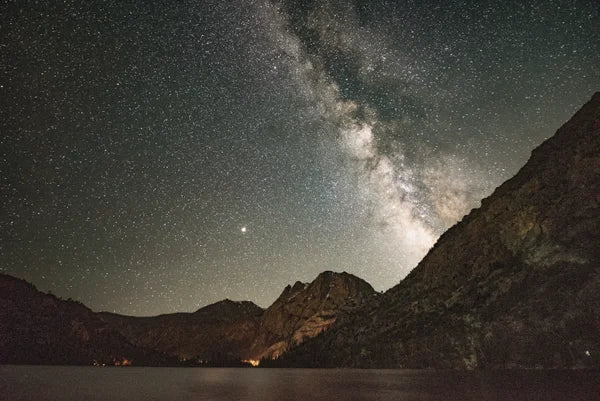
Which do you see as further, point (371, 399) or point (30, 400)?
point (371, 399)

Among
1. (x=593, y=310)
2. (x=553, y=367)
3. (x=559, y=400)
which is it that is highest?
(x=593, y=310)

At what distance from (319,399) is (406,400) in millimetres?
8986

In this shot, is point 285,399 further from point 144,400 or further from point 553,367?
point 553,367

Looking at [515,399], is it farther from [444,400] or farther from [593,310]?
[593,310]

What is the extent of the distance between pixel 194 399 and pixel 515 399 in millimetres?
34066

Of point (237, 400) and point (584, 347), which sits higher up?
point (584, 347)

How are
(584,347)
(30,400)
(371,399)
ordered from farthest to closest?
(584,347) → (371,399) → (30,400)

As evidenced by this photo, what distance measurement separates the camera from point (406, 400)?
1705 inches

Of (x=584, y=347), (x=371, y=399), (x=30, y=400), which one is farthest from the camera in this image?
(x=584, y=347)

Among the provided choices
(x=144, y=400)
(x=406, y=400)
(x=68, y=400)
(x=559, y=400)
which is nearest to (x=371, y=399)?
(x=406, y=400)

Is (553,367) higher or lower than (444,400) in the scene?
higher

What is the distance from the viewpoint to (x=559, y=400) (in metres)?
41.9

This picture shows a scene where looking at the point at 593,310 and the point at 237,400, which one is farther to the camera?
the point at 593,310

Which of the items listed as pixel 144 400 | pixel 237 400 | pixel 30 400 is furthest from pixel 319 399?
pixel 30 400
